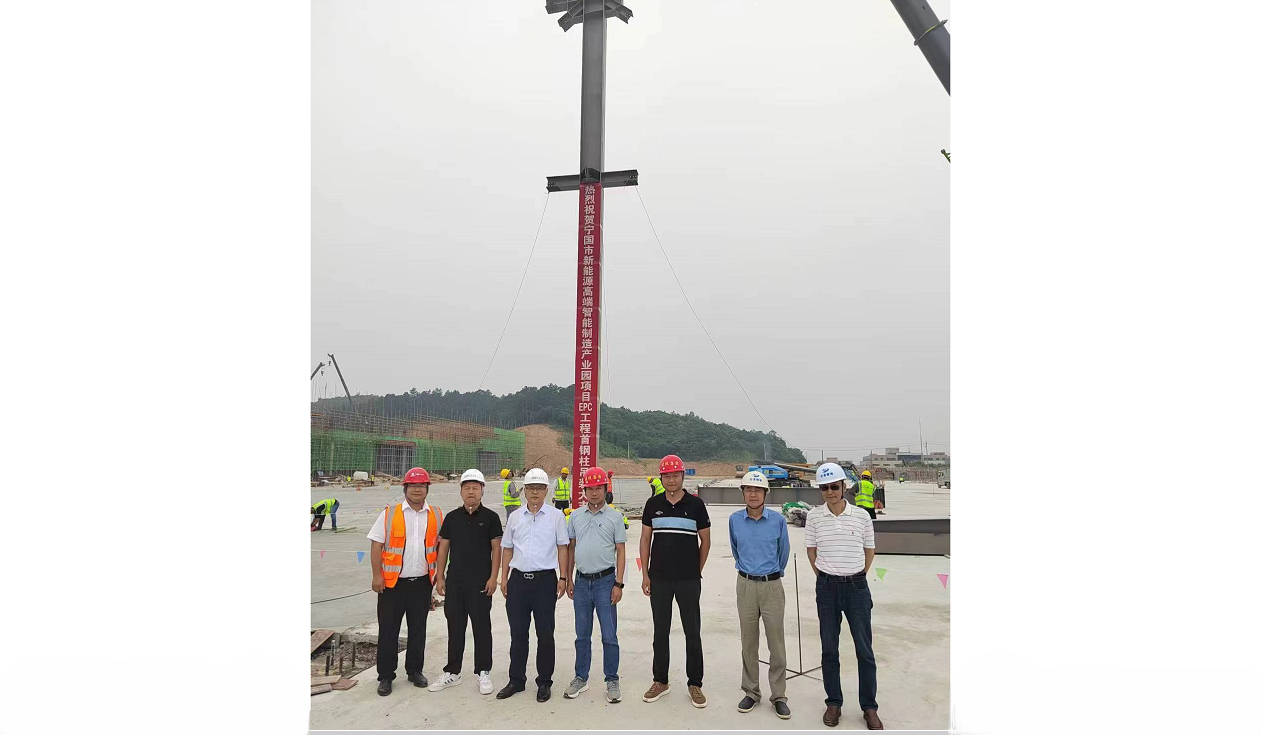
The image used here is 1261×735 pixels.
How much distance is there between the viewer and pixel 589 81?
34.4ft

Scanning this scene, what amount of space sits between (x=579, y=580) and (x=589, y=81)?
8827 mm

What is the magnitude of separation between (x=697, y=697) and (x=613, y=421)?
4574cm

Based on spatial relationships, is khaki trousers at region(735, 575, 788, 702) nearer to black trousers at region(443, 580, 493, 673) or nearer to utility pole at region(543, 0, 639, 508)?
black trousers at region(443, 580, 493, 673)

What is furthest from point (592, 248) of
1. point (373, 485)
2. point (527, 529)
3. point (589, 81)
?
point (373, 485)

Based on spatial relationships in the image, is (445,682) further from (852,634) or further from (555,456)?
(555,456)

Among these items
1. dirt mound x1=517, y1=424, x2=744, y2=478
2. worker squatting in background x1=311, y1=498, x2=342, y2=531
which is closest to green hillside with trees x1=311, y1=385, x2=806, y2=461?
dirt mound x1=517, y1=424, x2=744, y2=478

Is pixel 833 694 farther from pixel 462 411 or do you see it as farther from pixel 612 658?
pixel 462 411

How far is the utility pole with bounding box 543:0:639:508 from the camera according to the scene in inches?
399


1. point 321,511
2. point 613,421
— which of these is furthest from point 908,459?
point 321,511

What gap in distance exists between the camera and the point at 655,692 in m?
4.15

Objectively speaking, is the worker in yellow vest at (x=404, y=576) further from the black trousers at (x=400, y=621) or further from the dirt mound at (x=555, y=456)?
the dirt mound at (x=555, y=456)

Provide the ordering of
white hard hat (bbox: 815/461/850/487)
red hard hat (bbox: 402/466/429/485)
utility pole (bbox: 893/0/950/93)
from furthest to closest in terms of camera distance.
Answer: utility pole (bbox: 893/0/950/93)
red hard hat (bbox: 402/466/429/485)
white hard hat (bbox: 815/461/850/487)

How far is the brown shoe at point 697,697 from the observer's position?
4.01m

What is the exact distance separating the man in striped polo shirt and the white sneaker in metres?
2.52
